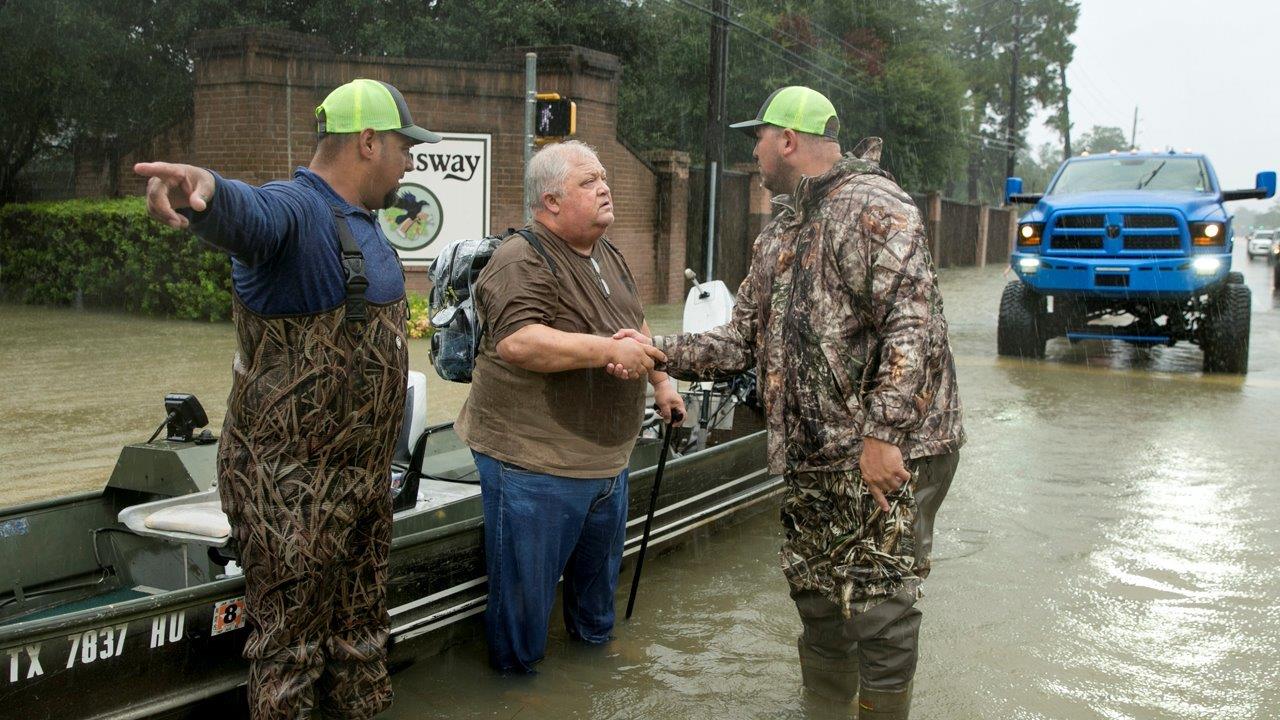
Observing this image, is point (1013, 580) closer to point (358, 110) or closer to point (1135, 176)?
point (358, 110)

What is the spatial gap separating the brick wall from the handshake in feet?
39.4

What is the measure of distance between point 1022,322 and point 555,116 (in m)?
6.04

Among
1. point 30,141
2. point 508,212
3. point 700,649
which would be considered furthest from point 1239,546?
point 30,141

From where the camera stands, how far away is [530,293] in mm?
3895

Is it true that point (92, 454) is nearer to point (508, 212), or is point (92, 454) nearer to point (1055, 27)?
point (508, 212)

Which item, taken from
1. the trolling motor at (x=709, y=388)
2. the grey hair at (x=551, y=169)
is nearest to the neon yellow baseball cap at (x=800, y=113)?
the grey hair at (x=551, y=169)

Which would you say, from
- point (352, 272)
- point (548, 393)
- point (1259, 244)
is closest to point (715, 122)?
point (548, 393)

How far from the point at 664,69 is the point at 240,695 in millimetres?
26984

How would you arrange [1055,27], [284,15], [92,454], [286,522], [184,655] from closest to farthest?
[286,522] → [184,655] → [92,454] → [284,15] → [1055,27]

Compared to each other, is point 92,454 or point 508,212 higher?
point 508,212

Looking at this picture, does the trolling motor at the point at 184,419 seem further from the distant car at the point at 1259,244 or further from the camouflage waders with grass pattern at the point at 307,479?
the distant car at the point at 1259,244

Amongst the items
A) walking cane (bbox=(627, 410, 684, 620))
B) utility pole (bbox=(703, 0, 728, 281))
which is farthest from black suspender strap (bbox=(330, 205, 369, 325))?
utility pole (bbox=(703, 0, 728, 281))

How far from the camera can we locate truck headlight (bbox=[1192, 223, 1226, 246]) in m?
12.4

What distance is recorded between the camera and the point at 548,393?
4008mm
